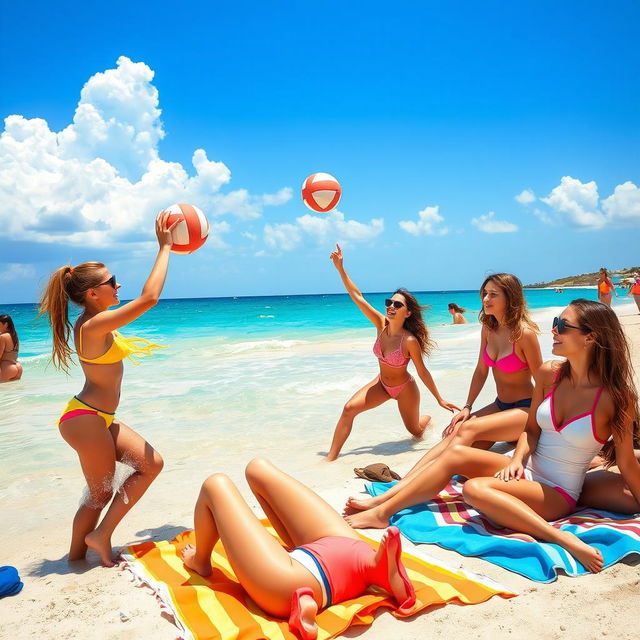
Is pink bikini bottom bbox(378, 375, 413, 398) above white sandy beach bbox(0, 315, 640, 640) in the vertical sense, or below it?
above

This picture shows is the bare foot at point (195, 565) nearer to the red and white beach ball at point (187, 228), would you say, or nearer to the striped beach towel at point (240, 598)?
the striped beach towel at point (240, 598)

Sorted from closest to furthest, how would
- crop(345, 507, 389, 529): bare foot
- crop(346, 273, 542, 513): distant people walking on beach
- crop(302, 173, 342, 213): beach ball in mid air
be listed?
1. crop(345, 507, 389, 529): bare foot
2. crop(346, 273, 542, 513): distant people walking on beach
3. crop(302, 173, 342, 213): beach ball in mid air

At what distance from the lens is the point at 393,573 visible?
292 centimetres

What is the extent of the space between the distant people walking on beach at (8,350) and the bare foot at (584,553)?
1157cm

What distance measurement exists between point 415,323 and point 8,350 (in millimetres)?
9758

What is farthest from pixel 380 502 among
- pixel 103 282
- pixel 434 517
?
pixel 103 282

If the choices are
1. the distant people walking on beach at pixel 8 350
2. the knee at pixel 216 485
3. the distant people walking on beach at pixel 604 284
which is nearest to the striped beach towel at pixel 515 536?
the knee at pixel 216 485

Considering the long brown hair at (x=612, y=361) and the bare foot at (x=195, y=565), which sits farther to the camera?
the long brown hair at (x=612, y=361)

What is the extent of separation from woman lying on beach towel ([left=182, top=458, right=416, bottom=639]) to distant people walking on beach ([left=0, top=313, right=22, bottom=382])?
10.3 metres

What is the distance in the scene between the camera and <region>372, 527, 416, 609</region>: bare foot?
111 inches

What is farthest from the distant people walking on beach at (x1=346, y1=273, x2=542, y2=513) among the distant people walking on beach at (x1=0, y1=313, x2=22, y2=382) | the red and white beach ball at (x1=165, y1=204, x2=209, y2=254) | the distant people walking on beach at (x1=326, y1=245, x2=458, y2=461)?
the distant people walking on beach at (x1=0, y1=313, x2=22, y2=382)

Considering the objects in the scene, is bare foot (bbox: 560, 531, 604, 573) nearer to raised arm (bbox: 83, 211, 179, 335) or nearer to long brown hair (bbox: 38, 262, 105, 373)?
raised arm (bbox: 83, 211, 179, 335)

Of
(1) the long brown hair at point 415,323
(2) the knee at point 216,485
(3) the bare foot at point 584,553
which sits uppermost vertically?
(1) the long brown hair at point 415,323

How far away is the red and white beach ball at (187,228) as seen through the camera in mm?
4383
